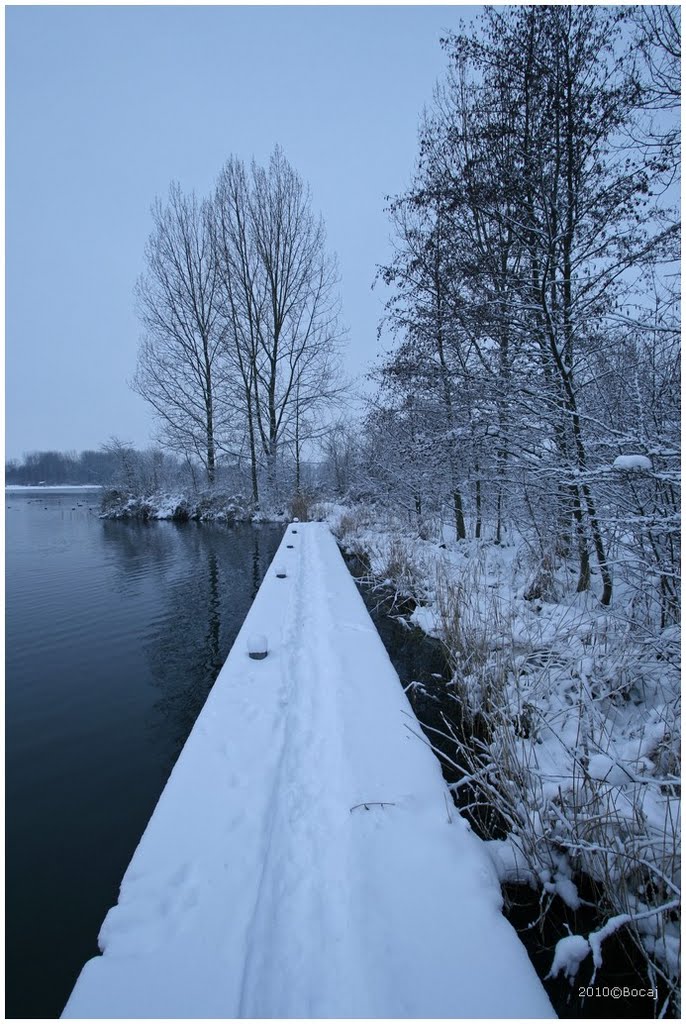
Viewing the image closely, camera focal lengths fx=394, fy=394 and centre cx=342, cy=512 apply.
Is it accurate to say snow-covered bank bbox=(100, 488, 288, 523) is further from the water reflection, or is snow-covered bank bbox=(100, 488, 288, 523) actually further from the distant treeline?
the distant treeline

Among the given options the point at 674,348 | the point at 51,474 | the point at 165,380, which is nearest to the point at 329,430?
the point at 165,380

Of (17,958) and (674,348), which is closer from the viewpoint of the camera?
(17,958)

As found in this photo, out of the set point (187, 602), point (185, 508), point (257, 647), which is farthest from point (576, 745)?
point (185, 508)

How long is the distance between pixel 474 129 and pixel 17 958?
9790 millimetres

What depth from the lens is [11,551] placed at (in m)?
10.2

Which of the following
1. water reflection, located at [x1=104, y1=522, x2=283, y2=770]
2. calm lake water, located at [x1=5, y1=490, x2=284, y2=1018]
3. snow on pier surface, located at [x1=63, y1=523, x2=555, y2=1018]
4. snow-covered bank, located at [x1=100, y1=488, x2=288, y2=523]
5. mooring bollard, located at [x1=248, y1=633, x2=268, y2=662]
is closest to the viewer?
snow on pier surface, located at [x1=63, y1=523, x2=555, y2=1018]

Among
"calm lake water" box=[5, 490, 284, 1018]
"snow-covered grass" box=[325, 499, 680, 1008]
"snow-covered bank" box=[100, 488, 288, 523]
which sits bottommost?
"calm lake water" box=[5, 490, 284, 1018]

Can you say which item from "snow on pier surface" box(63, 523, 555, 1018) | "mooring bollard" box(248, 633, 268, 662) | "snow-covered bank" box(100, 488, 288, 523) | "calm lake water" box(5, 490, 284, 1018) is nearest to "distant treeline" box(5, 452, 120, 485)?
"snow-covered bank" box(100, 488, 288, 523)

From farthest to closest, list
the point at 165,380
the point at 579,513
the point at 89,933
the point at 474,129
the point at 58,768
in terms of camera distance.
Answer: the point at 165,380, the point at 474,129, the point at 579,513, the point at 58,768, the point at 89,933

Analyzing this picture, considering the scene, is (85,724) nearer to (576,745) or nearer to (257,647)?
(257,647)

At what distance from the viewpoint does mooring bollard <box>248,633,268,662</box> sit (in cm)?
364

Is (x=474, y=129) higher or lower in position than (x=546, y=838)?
higher

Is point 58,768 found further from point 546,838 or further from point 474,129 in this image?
point 474,129

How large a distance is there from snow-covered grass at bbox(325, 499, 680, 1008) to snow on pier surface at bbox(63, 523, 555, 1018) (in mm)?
316
